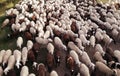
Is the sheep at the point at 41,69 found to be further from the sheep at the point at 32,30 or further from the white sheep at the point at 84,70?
the sheep at the point at 32,30

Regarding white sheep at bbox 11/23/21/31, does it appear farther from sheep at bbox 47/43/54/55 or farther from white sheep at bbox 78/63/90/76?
white sheep at bbox 78/63/90/76

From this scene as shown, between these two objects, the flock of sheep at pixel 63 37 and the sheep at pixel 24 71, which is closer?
the sheep at pixel 24 71

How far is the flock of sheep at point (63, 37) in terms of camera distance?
17859 millimetres

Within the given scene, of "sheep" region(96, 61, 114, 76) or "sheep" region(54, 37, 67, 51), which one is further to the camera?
"sheep" region(54, 37, 67, 51)

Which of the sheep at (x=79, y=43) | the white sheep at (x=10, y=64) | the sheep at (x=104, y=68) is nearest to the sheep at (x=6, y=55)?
the white sheep at (x=10, y=64)

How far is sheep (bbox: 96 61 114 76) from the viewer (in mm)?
17056

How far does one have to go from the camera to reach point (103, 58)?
18625 mm

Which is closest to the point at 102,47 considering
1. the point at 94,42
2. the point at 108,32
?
the point at 94,42

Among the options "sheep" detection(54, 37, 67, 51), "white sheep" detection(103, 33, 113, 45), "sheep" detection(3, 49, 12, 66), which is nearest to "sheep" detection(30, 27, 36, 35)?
"sheep" detection(54, 37, 67, 51)

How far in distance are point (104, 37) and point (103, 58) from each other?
106 inches

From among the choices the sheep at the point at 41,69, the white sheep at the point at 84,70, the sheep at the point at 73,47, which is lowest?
the sheep at the point at 41,69

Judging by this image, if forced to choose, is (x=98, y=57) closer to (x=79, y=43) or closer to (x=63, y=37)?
(x=79, y=43)

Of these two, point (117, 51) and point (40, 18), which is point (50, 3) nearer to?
point (40, 18)

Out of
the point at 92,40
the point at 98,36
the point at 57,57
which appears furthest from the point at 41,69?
the point at 98,36
